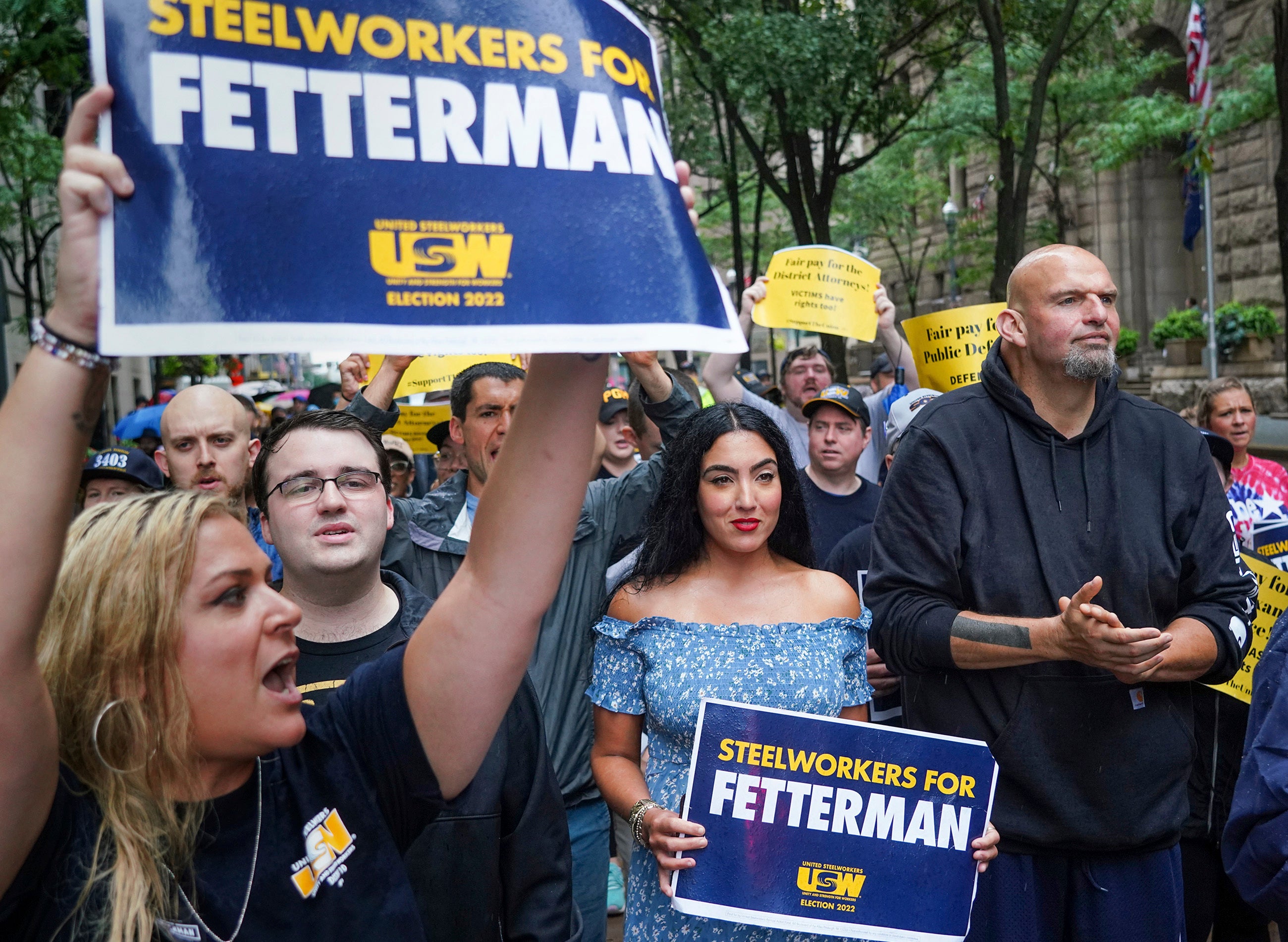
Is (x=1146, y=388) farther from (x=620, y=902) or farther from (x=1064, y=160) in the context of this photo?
(x=620, y=902)

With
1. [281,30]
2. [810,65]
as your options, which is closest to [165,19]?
[281,30]

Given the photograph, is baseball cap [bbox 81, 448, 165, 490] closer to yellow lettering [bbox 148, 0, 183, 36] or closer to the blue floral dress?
the blue floral dress

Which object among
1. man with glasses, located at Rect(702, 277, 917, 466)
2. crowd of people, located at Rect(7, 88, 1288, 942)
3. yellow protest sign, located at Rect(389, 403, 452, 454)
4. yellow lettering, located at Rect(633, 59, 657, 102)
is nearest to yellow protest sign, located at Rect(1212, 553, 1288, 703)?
crowd of people, located at Rect(7, 88, 1288, 942)

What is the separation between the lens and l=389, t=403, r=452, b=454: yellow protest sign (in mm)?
8008

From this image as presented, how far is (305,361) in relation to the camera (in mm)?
80875

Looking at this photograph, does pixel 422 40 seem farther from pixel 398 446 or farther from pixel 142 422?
pixel 142 422

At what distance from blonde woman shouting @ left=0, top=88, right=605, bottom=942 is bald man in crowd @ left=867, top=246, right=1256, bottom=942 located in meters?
1.72

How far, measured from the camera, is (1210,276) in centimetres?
2088

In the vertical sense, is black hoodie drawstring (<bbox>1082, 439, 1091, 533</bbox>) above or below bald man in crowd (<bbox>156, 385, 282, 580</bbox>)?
below

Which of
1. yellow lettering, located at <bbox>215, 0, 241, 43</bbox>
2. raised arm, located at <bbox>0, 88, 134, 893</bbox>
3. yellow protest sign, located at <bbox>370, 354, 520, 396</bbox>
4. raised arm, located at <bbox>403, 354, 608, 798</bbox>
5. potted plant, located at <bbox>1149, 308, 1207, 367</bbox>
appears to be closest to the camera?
raised arm, located at <bbox>0, 88, 134, 893</bbox>

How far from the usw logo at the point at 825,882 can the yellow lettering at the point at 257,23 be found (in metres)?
2.25

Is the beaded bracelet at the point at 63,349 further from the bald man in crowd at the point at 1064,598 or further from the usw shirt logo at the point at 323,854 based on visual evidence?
the bald man in crowd at the point at 1064,598

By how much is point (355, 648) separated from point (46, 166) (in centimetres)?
1308

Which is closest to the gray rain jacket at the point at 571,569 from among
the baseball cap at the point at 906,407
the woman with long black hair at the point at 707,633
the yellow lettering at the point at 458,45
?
the woman with long black hair at the point at 707,633
